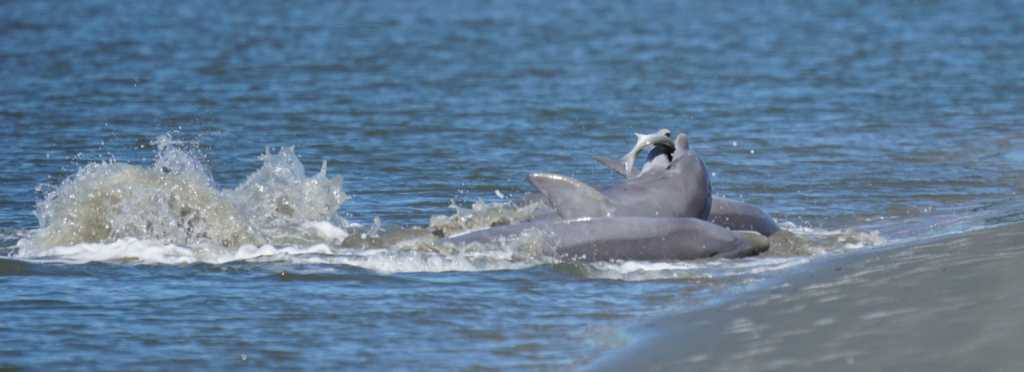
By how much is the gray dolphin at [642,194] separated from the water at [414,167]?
0.65 m

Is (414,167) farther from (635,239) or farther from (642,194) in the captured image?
(635,239)

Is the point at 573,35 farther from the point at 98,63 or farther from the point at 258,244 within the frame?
the point at 258,244

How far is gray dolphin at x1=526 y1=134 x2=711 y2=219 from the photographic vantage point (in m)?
8.97

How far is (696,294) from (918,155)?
880 centimetres

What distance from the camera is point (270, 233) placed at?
966 cm

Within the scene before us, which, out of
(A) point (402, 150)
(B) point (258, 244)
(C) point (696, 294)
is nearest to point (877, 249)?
(C) point (696, 294)

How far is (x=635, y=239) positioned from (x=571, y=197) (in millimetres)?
725

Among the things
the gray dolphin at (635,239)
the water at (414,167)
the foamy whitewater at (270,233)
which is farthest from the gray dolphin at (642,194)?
the water at (414,167)

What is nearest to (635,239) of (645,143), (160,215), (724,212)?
(645,143)

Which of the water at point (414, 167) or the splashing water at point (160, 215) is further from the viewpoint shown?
the splashing water at point (160, 215)

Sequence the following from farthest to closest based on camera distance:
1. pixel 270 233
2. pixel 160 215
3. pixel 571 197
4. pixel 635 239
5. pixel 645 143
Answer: pixel 270 233 → pixel 160 215 → pixel 645 143 → pixel 571 197 → pixel 635 239

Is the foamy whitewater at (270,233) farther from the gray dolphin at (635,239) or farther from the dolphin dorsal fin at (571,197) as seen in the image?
the dolphin dorsal fin at (571,197)

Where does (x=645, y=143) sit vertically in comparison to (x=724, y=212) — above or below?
above

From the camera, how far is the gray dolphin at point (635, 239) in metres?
8.51
